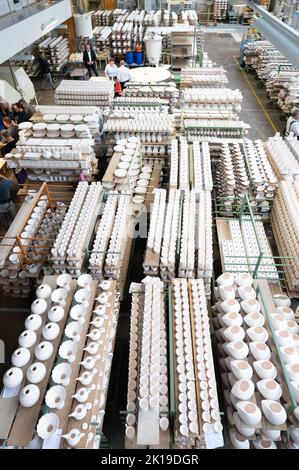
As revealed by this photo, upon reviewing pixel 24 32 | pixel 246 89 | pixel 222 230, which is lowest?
pixel 222 230

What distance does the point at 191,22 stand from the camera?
17.6m

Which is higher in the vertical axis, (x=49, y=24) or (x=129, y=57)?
(x=49, y=24)

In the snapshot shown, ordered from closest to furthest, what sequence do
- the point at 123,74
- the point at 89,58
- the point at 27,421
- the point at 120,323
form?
the point at 27,421, the point at 120,323, the point at 123,74, the point at 89,58

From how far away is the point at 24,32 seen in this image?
10789 mm

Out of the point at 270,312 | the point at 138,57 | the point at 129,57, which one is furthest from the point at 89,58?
the point at 270,312

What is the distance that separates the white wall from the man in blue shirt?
12.1 feet

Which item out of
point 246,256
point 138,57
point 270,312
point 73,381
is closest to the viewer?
point 73,381

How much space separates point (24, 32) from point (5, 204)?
20.1 ft

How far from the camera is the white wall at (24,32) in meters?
9.54

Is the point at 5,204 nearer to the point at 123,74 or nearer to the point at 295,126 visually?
the point at 123,74

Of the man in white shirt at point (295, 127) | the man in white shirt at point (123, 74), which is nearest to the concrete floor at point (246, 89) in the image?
the man in white shirt at point (295, 127)

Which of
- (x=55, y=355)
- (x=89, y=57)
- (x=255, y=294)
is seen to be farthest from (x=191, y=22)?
(x=55, y=355)

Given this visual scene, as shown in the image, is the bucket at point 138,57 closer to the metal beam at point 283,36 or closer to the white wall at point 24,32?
the white wall at point 24,32

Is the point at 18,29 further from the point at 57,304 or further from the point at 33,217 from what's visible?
the point at 57,304
